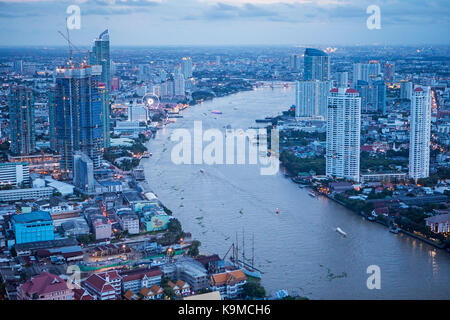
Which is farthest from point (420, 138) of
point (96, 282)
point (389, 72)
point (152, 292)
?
point (389, 72)

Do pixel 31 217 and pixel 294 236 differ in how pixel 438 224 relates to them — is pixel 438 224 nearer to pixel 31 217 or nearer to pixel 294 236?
pixel 294 236

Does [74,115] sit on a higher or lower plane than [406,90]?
lower

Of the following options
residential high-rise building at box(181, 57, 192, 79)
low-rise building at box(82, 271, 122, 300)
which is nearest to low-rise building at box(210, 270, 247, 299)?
low-rise building at box(82, 271, 122, 300)

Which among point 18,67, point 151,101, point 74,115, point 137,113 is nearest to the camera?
point 74,115

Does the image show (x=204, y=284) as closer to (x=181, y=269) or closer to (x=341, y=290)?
(x=181, y=269)

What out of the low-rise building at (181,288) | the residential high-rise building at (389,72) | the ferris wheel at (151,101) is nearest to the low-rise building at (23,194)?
the low-rise building at (181,288)

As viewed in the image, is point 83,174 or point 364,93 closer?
point 83,174

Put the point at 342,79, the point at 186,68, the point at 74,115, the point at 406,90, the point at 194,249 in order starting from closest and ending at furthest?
1. the point at 194,249
2. the point at 74,115
3. the point at 406,90
4. the point at 342,79
5. the point at 186,68
